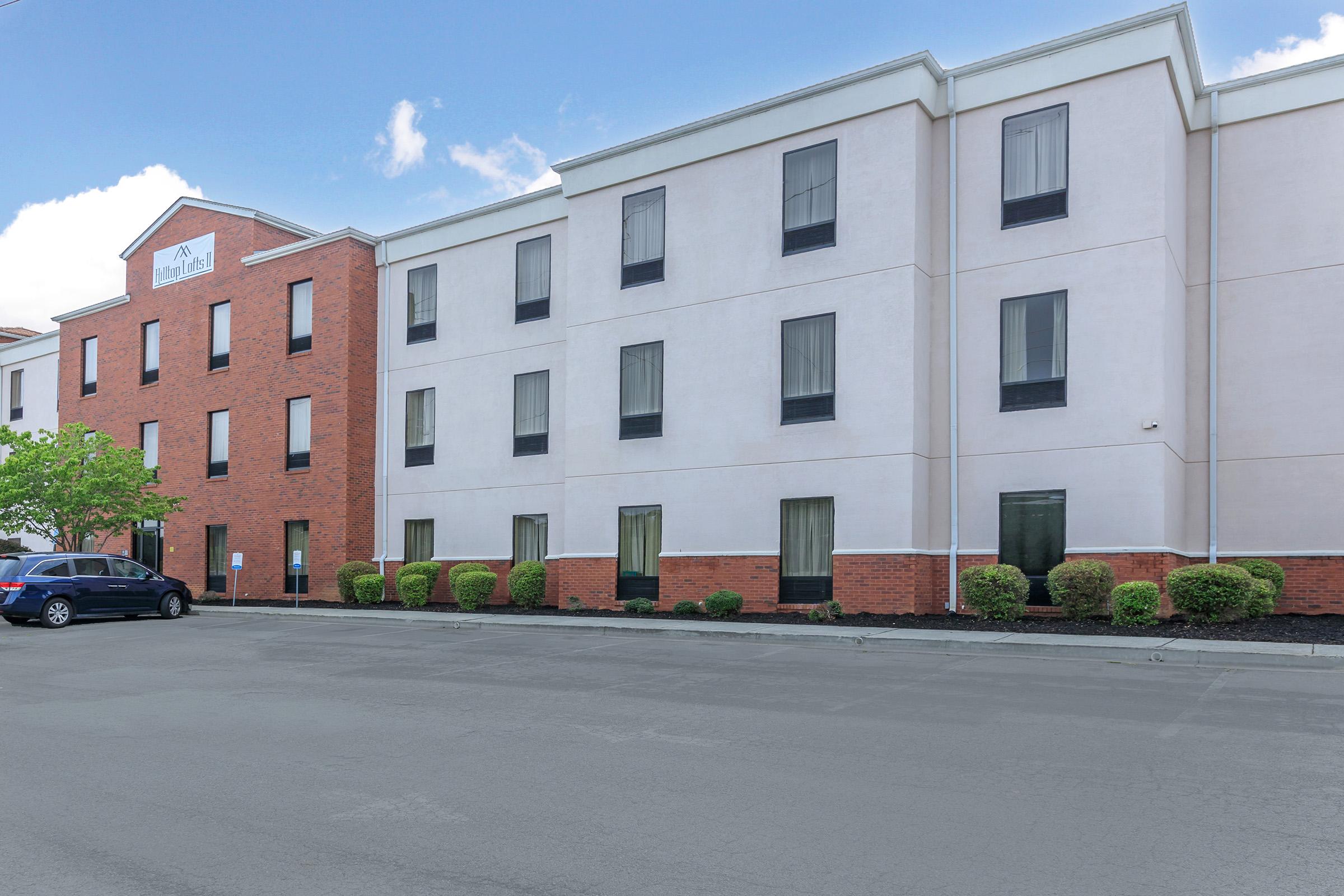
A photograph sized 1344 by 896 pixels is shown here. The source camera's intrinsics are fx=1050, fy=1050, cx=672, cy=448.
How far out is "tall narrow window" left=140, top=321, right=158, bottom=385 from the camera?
34062 mm

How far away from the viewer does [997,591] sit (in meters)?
17.1

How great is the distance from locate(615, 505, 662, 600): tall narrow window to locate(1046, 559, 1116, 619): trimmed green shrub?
825 cm

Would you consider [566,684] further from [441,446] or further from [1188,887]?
[441,446]

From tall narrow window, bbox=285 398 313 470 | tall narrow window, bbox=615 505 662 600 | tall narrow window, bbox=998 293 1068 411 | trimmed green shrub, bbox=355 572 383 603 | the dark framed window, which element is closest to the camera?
the dark framed window

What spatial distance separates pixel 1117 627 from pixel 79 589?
20118mm

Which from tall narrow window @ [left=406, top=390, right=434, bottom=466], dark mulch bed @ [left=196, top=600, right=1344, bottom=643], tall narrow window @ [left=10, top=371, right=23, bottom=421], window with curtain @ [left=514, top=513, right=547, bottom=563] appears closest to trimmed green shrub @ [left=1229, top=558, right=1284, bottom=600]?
dark mulch bed @ [left=196, top=600, right=1344, bottom=643]

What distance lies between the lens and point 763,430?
67.9 feet

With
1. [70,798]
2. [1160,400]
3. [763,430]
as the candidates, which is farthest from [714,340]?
[70,798]

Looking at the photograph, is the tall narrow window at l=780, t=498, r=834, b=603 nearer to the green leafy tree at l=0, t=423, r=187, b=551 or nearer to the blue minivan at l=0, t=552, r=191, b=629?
the blue minivan at l=0, t=552, r=191, b=629

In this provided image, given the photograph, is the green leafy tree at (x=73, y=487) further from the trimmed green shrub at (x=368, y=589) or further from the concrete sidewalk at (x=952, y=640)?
the concrete sidewalk at (x=952, y=640)

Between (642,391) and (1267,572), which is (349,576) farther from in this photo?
(1267,572)

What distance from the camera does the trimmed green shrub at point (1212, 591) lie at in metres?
15.4

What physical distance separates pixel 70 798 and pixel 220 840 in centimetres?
172

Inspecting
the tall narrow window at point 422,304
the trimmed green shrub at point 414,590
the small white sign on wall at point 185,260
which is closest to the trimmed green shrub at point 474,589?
the trimmed green shrub at point 414,590
